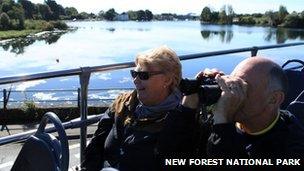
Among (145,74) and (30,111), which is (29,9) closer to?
(30,111)

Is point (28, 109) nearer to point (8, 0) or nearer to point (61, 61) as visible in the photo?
Answer: point (61, 61)

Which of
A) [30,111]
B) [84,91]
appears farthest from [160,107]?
[30,111]

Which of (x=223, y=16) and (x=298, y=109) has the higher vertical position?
(x=298, y=109)

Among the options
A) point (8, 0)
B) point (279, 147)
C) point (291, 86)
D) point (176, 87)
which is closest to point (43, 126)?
point (176, 87)

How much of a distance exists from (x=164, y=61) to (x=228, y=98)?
2.37 feet

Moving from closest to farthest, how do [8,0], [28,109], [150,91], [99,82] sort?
[150,91], [28,109], [99,82], [8,0]

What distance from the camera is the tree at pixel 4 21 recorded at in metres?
136

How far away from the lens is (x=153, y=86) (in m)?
2.87

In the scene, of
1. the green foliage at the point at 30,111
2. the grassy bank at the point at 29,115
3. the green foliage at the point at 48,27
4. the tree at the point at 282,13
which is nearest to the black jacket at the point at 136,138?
the grassy bank at the point at 29,115

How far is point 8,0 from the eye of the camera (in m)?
149

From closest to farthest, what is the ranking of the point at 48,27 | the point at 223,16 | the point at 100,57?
the point at 100,57 → the point at 223,16 → the point at 48,27

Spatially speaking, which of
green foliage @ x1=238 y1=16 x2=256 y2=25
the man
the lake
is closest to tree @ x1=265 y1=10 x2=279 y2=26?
the lake

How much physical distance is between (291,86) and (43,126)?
1.85 m

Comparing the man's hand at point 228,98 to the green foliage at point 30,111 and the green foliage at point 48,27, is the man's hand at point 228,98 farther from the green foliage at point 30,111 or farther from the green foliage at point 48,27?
the green foliage at point 48,27
